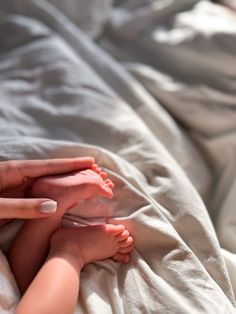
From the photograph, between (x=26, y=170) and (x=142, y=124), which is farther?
(x=142, y=124)

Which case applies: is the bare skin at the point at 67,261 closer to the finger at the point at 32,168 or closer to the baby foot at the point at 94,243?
the baby foot at the point at 94,243

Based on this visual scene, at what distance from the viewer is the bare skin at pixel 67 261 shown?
0.67m

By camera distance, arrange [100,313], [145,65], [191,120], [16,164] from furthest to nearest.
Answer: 1. [145,65]
2. [191,120]
3. [16,164]
4. [100,313]

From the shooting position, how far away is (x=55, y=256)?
0.73 metres

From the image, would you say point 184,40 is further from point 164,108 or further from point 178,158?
point 178,158

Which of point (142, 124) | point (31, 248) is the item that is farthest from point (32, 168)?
point (142, 124)

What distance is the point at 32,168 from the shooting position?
811 mm

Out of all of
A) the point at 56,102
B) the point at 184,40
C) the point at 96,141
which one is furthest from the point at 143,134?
the point at 184,40

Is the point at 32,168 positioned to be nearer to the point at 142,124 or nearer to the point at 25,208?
the point at 25,208

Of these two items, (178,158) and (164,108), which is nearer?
(178,158)

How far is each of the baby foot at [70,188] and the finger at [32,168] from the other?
0.01 m

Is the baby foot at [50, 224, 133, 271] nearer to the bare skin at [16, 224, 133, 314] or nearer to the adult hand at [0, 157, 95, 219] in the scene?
the bare skin at [16, 224, 133, 314]

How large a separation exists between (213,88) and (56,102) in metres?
0.32

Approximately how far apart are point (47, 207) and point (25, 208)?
3 cm
